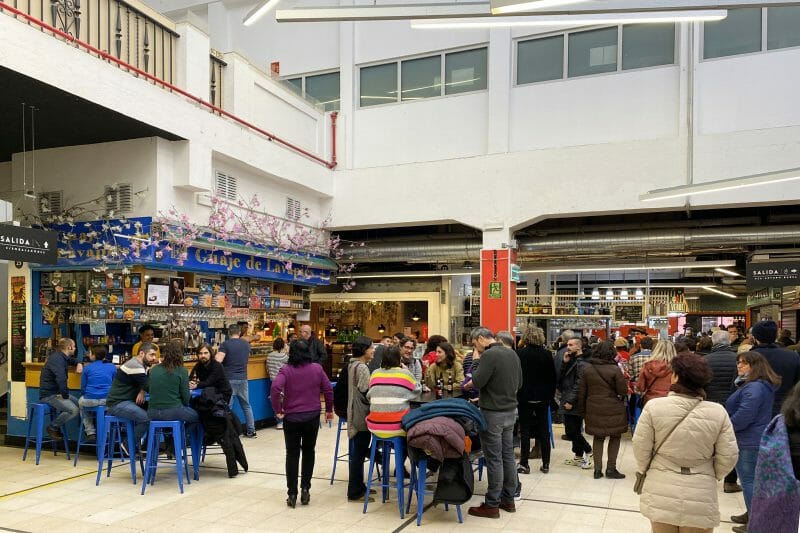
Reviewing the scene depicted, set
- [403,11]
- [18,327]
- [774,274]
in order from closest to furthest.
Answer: [403,11] < [18,327] < [774,274]

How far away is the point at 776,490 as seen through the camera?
2236 mm

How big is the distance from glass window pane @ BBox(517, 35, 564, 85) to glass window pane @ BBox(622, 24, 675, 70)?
3.43 ft

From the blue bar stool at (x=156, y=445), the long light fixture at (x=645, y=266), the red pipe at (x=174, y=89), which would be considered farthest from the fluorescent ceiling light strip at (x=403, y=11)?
the long light fixture at (x=645, y=266)

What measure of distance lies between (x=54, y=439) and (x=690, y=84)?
996cm

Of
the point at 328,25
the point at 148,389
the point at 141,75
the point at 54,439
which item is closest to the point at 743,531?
the point at 148,389

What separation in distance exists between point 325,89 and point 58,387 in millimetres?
7726

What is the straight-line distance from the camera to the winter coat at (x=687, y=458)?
3.02m

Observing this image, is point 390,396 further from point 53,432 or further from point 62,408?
point 53,432

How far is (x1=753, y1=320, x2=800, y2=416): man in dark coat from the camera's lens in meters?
5.29

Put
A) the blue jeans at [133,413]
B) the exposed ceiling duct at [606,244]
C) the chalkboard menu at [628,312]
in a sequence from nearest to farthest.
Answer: the blue jeans at [133,413] < the exposed ceiling duct at [606,244] < the chalkboard menu at [628,312]

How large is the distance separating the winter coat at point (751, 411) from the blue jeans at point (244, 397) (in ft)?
20.0

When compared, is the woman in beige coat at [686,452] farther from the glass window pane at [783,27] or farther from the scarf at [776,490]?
the glass window pane at [783,27]

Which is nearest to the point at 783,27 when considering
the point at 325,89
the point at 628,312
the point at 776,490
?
the point at 628,312

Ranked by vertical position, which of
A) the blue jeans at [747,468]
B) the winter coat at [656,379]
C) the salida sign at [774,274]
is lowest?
the blue jeans at [747,468]
